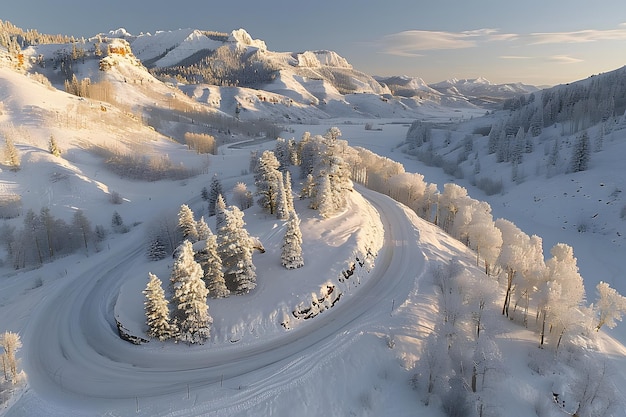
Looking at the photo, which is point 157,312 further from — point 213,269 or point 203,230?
A: point 203,230

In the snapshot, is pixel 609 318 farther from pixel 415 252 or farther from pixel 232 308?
pixel 232 308

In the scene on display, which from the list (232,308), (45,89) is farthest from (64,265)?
(45,89)

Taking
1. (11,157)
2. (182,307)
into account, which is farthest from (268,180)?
(11,157)

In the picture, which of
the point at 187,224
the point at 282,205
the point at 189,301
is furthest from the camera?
the point at 282,205

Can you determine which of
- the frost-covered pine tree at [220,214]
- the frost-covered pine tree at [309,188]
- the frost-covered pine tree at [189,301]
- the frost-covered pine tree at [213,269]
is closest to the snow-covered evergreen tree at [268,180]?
the frost-covered pine tree at [309,188]

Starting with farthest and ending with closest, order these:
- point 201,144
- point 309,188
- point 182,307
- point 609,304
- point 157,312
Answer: point 201,144 → point 309,188 → point 609,304 → point 157,312 → point 182,307

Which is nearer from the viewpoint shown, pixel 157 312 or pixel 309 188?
pixel 157 312
